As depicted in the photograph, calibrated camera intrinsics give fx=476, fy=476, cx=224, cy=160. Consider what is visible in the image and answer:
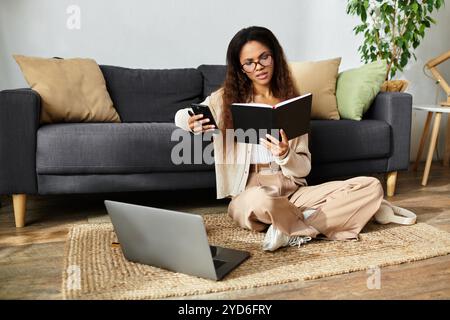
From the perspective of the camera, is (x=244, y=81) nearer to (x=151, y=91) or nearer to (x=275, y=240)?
(x=275, y=240)

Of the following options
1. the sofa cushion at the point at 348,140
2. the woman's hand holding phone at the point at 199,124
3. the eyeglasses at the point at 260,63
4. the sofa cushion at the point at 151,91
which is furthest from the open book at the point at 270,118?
the sofa cushion at the point at 151,91

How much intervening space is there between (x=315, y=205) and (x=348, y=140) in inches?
27.4

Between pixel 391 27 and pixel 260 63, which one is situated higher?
pixel 391 27

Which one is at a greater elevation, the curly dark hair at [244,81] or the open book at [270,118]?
the curly dark hair at [244,81]

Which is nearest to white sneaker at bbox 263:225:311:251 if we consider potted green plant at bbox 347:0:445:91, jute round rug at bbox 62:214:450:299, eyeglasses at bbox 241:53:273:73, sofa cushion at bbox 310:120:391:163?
jute round rug at bbox 62:214:450:299

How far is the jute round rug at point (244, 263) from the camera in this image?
1400 millimetres

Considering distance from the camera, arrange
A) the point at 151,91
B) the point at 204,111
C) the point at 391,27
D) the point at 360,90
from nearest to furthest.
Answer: the point at 204,111, the point at 360,90, the point at 151,91, the point at 391,27

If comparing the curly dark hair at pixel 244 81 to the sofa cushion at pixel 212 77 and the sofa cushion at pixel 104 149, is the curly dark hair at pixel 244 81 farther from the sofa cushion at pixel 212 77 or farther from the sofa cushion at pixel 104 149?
the sofa cushion at pixel 212 77

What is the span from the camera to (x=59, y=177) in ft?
6.85

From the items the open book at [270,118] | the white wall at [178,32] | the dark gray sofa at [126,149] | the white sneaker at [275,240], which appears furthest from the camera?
A: the white wall at [178,32]

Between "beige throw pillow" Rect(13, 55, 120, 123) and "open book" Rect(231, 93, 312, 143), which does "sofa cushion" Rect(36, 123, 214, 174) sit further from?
"open book" Rect(231, 93, 312, 143)

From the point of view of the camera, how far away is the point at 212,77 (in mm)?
2803

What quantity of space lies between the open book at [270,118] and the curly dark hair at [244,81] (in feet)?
0.62

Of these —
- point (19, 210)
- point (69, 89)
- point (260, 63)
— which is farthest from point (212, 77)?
point (19, 210)
